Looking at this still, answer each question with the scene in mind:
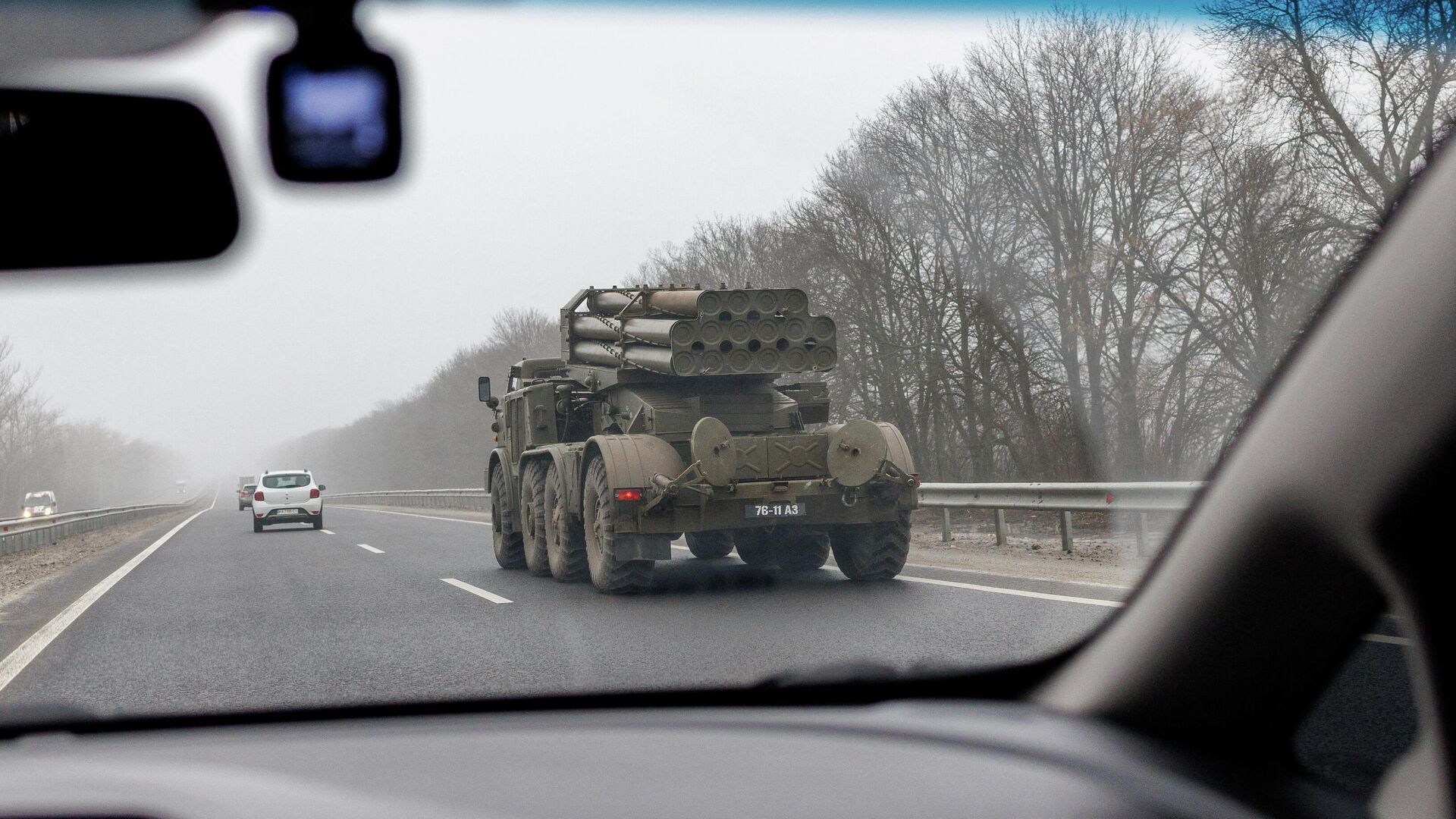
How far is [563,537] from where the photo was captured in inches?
450

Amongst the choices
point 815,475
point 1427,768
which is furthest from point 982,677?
point 815,475

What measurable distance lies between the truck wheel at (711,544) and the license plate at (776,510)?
252cm

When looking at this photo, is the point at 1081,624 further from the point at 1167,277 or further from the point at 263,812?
the point at 263,812

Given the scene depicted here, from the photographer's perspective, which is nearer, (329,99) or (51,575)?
(329,99)

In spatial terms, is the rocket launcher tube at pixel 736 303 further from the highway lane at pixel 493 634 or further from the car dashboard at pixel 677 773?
the car dashboard at pixel 677 773

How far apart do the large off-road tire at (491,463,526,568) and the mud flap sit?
11.3 ft

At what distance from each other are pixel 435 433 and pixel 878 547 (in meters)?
71.0

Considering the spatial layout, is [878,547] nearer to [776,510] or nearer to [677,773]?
[776,510]

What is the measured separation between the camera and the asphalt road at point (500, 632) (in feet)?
20.6

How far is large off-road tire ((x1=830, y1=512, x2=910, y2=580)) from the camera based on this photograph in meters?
10.8

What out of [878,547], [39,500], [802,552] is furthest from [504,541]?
[39,500]

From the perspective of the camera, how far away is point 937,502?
15391 millimetres

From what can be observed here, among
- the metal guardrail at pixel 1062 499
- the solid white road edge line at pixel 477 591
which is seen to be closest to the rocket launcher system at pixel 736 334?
the solid white road edge line at pixel 477 591

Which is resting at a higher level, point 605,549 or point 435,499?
point 605,549
